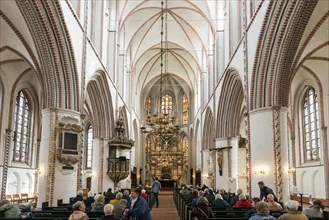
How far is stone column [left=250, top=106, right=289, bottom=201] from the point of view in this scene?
15.4m

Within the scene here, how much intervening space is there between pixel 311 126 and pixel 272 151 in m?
11.0

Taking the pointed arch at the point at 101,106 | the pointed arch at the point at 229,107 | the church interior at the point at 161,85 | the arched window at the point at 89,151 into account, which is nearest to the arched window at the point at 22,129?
the church interior at the point at 161,85

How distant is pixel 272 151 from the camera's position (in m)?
15.7

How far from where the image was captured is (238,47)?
20.4m

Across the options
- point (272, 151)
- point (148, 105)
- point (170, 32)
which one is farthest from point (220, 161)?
point (148, 105)

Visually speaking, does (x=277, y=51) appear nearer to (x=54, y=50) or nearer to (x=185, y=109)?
(x=54, y=50)

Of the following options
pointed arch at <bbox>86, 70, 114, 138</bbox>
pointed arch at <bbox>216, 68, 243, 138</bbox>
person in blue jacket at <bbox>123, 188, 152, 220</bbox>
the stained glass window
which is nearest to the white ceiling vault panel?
pointed arch at <bbox>216, 68, 243, 138</bbox>

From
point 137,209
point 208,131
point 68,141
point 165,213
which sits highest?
point 208,131

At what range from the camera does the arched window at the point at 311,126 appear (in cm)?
2454

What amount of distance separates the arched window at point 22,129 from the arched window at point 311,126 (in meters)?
18.9

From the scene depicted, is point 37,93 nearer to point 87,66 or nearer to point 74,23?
point 87,66

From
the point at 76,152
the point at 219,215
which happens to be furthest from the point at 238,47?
the point at 219,215

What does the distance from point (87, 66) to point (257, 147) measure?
9201 mm

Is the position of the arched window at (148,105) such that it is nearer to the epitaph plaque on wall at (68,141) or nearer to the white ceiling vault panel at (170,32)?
the white ceiling vault panel at (170,32)
